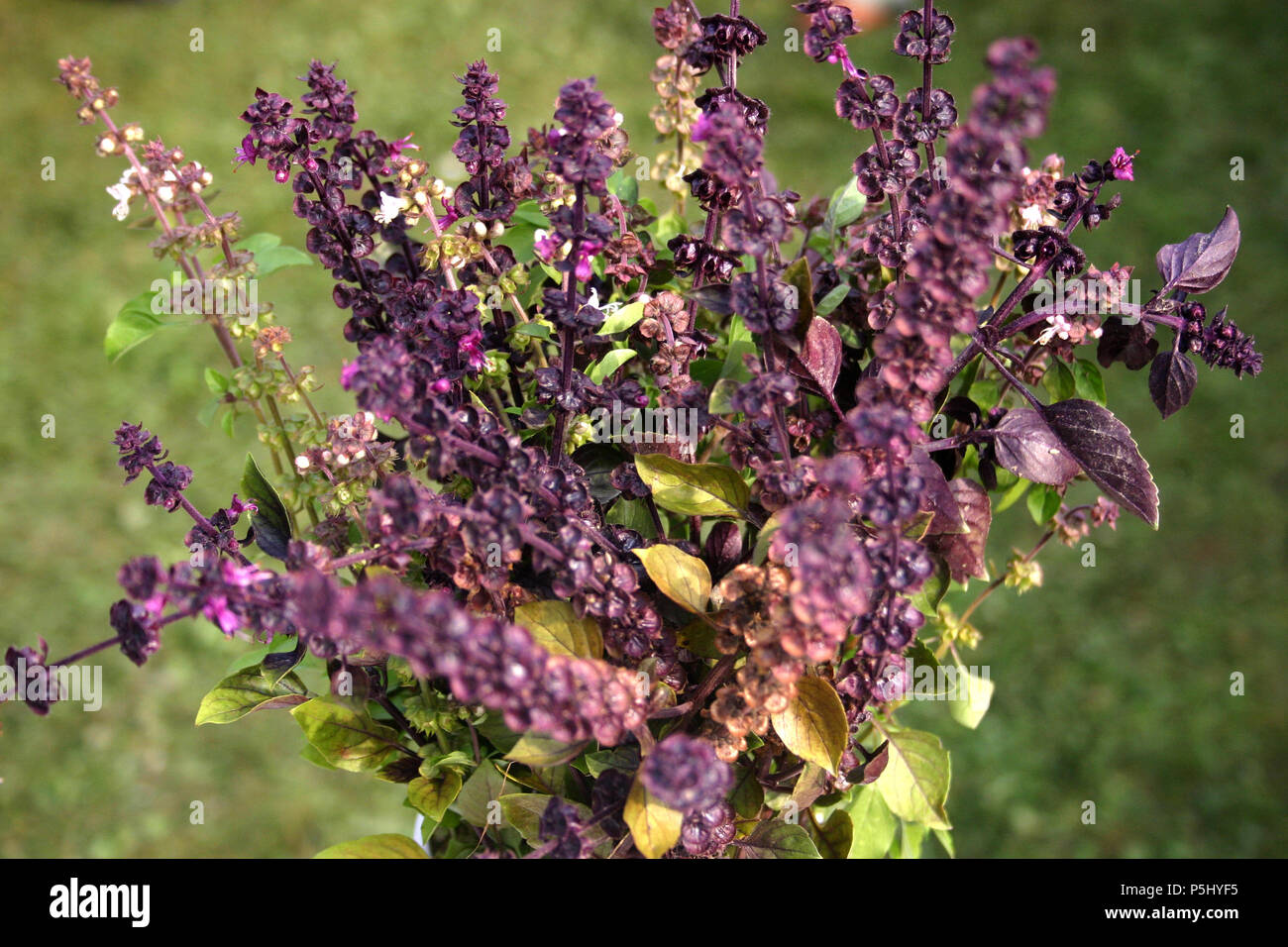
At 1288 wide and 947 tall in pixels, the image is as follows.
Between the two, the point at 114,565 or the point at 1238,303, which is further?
the point at 1238,303

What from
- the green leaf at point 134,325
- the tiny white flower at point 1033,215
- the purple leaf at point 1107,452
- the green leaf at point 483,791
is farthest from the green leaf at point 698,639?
the green leaf at point 134,325

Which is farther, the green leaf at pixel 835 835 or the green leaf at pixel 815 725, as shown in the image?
the green leaf at pixel 835 835

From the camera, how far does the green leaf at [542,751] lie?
661 mm

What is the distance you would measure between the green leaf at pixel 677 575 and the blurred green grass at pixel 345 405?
115 centimetres

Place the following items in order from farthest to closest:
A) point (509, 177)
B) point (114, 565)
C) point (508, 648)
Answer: point (114, 565) → point (509, 177) → point (508, 648)

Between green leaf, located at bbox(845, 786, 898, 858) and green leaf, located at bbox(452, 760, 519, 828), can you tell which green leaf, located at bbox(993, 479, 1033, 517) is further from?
green leaf, located at bbox(452, 760, 519, 828)

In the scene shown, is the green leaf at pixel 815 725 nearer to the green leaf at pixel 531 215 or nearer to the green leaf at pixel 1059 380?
the green leaf at pixel 1059 380

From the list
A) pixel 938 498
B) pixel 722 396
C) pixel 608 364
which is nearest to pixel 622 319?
pixel 608 364

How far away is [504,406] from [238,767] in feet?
5.19
